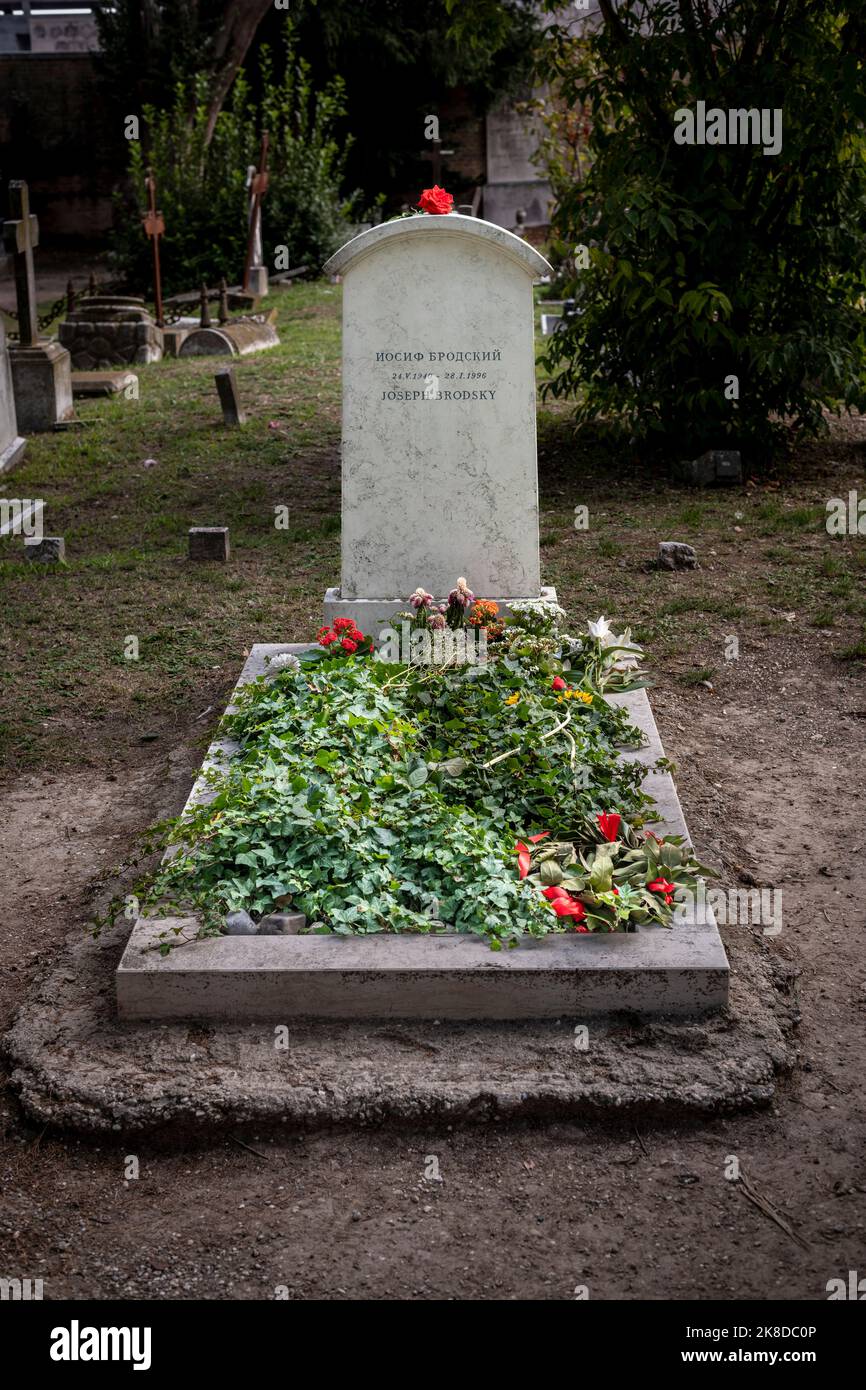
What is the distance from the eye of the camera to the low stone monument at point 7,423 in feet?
34.0

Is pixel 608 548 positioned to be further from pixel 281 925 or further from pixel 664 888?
pixel 281 925

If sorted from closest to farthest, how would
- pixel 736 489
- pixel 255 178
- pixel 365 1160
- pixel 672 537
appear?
1. pixel 365 1160
2. pixel 672 537
3. pixel 736 489
4. pixel 255 178

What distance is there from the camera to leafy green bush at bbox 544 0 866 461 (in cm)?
883

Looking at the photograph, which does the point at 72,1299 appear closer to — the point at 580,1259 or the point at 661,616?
the point at 580,1259

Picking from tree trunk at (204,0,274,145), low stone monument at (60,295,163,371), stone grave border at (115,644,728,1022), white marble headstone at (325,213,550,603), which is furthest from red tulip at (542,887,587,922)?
tree trunk at (204,0,274,145)

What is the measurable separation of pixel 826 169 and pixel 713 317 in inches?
46.5

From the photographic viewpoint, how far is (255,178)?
61.9 feet

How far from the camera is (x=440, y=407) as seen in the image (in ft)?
18.9

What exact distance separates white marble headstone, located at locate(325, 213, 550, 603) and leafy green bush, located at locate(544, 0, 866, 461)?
11.3 ft

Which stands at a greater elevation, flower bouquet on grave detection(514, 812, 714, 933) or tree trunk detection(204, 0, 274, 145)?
tree trunk detection(204, 0, 274, 145)

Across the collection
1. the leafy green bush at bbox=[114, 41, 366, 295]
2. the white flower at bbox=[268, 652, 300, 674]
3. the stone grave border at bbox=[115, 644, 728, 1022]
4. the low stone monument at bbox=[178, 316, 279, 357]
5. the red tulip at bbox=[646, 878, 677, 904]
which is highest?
the leafy green bush at bbox=[114, 41, 366, 295]

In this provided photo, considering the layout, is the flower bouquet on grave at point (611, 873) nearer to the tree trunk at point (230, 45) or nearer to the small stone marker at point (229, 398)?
the small stone marker at point (229, 398)

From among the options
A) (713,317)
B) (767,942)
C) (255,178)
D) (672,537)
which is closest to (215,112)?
(255,178)

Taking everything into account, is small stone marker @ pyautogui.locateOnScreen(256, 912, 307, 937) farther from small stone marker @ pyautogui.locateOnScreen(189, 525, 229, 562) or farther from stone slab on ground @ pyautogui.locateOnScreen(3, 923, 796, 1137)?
small stone marker @ pyautogui.locateOnScreen(189, 525, 229, 562)
